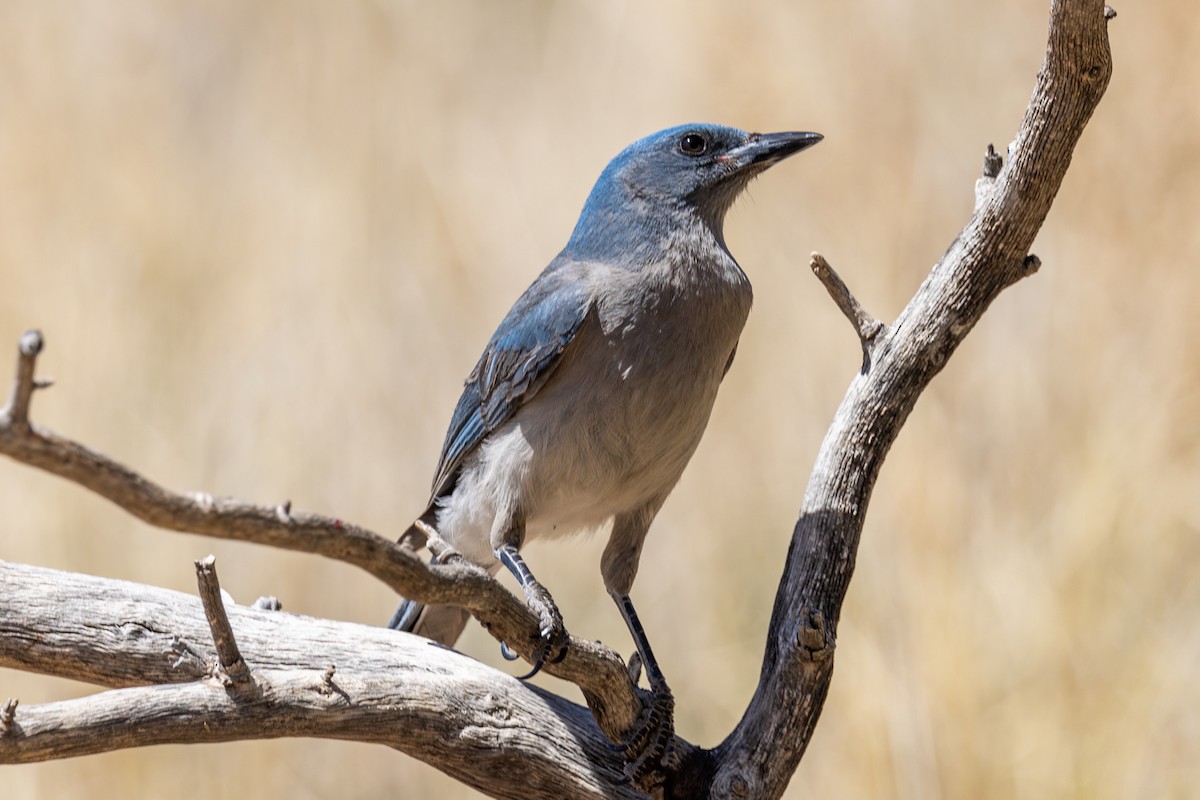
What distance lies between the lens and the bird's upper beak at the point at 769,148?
3.65 m

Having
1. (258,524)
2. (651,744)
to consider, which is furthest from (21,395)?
(651,744)

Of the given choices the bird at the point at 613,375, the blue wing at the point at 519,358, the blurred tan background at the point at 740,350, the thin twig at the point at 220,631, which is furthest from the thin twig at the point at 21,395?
the blurred tan background at the point at 740,350

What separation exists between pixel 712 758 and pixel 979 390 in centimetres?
263

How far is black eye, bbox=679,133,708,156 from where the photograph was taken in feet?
12.5

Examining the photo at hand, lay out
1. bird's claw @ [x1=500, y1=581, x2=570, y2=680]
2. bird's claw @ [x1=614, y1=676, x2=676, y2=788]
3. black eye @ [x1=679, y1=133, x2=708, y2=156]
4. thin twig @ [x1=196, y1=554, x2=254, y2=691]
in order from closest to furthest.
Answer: thin twig @ [x1=196, y1=554, x2=254, y2=691], bird's claw @ [x1=500, y1=581, x2=570, y2=680], bird's claw @ [x1=614, y1=676, x2=676, y2=788], black eye @ [x1=679, y1=133, x2=708, y2=156]

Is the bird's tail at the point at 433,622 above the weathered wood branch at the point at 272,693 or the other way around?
above

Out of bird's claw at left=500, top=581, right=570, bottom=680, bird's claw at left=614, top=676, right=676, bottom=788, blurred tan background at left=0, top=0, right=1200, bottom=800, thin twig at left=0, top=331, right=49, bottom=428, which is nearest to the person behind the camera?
thin twig at left=0, top=331, right=49, bottom=428

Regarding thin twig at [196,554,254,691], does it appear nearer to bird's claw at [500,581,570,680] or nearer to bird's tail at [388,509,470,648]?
bird's claw at [500,581,570,680]

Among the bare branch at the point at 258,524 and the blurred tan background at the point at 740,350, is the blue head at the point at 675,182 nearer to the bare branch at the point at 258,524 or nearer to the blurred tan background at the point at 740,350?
the blurred tan background at the point at 740,350

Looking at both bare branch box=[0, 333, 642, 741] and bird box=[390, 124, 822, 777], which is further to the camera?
bird box=[390, 124, 822, 777]

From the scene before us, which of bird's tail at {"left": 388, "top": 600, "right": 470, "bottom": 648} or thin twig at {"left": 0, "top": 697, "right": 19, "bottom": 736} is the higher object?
bird's tail at {"left": 388, "top": 600, "right": 470, "bottom": 648}

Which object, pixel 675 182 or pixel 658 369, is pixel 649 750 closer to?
pixel 658 369

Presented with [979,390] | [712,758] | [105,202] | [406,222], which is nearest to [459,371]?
[406,222]

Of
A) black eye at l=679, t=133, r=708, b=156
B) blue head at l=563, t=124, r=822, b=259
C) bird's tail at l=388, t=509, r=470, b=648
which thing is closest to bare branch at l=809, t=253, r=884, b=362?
blue head at l=563, t=124, r=822, b=259
